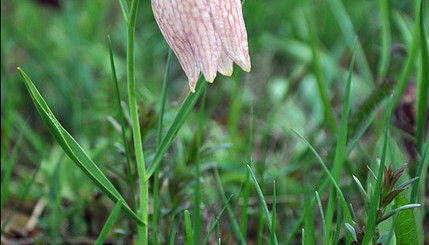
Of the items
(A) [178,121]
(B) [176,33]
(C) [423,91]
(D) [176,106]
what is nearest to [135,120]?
(A) [178,121]

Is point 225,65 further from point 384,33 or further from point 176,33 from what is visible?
point 384,33

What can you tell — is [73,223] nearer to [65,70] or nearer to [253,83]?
[65,70]

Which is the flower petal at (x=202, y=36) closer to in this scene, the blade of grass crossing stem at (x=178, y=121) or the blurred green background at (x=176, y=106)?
the blade of grass crossing stem at (x=178, y=121)

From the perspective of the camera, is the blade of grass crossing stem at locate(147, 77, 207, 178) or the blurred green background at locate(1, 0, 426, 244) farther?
the blurred green background at locate(1, 0, 426, 244)

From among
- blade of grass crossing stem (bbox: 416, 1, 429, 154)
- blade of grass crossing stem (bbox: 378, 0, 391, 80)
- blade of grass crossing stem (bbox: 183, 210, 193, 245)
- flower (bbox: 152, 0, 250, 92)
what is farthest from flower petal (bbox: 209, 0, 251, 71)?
blade of grass crossing stem (bbox: 378, 0, 391, 80)

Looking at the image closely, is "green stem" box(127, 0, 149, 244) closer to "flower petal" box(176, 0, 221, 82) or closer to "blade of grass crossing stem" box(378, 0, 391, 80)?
"flower petal" box(176, 0, 221, 82)

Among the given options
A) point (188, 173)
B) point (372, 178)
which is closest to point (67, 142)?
point (188, 173)

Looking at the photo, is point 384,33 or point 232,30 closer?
point 232,30
